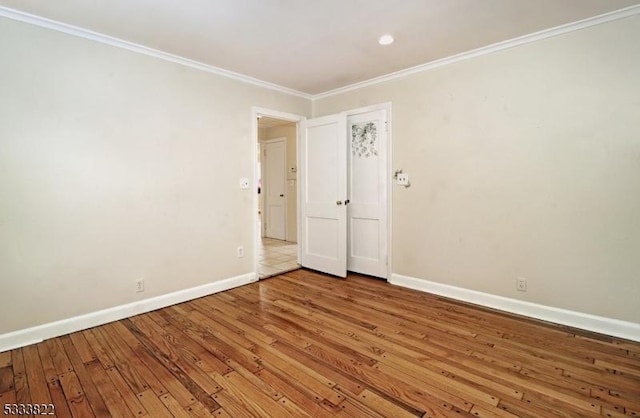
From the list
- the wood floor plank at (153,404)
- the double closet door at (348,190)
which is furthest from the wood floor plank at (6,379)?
the double closet door at (348,190)

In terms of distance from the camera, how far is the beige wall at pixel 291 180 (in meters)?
6.57

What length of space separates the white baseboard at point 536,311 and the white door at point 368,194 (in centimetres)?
56

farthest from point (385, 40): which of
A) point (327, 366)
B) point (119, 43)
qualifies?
point (327, 366)

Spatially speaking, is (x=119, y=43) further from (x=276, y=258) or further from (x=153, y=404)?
(x=276, y=258)

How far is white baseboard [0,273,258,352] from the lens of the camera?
93.2 inches

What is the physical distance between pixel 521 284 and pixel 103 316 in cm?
387

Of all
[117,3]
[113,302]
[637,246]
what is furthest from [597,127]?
[113,302]

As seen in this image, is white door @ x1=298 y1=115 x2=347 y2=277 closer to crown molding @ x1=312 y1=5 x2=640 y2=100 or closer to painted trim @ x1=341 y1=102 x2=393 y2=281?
painted trim @ x1=341 y1=102 x2=393 y2=281

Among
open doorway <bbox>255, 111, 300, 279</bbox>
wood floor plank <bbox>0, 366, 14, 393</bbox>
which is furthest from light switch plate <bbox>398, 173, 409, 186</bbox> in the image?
wood floor plank <bbox>0, 366, 14, 393</bbox>

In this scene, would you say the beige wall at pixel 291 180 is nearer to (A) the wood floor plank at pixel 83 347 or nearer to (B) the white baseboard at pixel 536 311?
(B) the white baseboard at pixel 536 311

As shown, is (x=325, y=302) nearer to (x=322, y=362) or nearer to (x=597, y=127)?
(x=322, y=362)

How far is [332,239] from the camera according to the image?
4.18 meters

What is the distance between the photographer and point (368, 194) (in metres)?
4.04

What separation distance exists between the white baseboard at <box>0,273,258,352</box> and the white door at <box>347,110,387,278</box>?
65.4 inches
